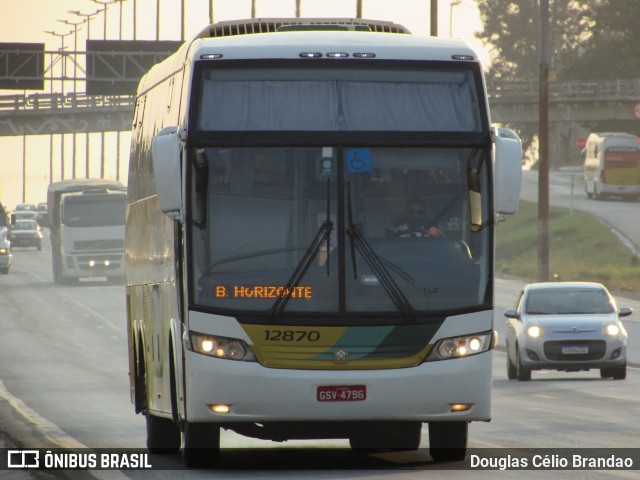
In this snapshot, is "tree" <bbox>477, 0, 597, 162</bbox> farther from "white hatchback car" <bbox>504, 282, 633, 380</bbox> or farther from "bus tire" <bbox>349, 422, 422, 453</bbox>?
"bus tire" <bbox>349, 422, 422, 453</bbox>

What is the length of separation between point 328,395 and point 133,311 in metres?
5.36

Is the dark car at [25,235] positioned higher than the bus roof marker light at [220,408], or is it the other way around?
the bus roof marker light at [220,408]

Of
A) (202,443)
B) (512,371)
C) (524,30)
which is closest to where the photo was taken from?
(202,443)

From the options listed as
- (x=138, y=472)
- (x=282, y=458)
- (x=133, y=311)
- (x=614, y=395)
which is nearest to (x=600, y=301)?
(x=614, y=395)

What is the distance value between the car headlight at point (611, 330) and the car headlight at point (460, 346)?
48.2ft

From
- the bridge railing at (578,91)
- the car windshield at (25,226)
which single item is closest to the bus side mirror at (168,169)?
the bridge railing at (578,91)

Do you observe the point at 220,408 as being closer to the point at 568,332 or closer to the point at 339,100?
the point at 339,100

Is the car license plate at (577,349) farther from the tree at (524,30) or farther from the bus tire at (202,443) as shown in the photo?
the tree at (524,30)

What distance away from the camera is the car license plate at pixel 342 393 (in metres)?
12.9

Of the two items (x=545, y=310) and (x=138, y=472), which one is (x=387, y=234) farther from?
(x=545, y=310)

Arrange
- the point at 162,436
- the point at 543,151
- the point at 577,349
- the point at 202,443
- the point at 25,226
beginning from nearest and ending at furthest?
the point at 202,443
the point at 162,436
the point at 577,349
the point at 543,151
the point at 25,226

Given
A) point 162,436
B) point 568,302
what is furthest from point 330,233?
point 568,302

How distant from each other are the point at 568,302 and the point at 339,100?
16.1 meters

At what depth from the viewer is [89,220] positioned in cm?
6481
